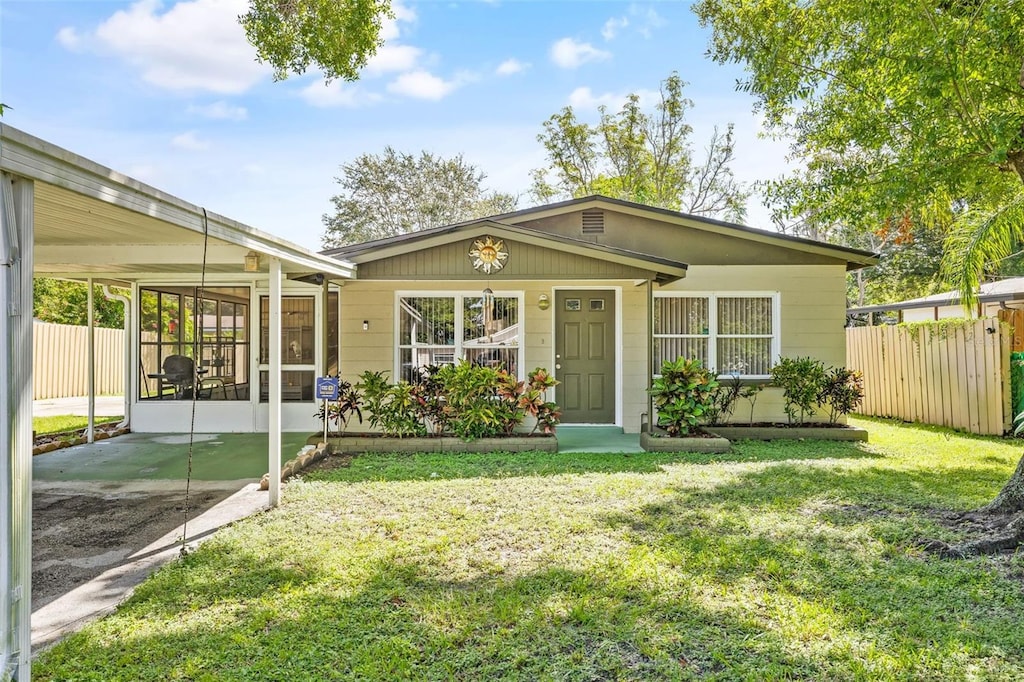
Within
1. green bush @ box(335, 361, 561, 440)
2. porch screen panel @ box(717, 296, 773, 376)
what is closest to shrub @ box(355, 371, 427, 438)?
green bush @ box(335, 361, 561, 440)

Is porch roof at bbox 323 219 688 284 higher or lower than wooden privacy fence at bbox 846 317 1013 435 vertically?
higher

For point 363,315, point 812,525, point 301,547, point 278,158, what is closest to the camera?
point 301,547

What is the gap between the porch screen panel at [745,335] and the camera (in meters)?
9.81

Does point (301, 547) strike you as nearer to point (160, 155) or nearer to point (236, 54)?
point (236, 54)

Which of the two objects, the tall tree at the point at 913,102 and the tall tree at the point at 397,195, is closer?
the tall tree at the point at 913,102

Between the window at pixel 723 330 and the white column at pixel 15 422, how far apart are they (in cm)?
852

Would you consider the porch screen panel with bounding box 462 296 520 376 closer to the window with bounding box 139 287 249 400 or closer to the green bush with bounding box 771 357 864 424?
the window with bounding box 139 287 249 400

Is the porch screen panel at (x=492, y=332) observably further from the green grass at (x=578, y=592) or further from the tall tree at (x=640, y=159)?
the tall tree at (x=640, y=159)

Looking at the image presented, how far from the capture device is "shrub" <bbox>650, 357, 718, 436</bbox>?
8.40 m

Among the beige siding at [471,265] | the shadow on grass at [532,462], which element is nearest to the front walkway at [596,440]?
the shadow on grass at [532,462]

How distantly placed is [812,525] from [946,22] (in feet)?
16.9

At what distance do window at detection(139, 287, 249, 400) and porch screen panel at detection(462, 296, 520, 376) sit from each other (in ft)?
12.2

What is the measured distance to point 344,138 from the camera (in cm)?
2619

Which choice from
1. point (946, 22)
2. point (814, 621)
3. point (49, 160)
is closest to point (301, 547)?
point (49, 160)
